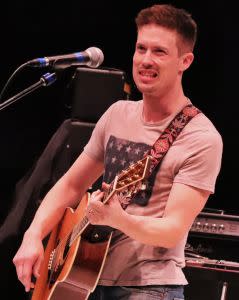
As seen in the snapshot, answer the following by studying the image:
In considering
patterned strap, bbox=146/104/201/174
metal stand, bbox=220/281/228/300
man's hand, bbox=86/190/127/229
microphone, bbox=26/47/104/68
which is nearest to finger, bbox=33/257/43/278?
man's hand, bbox=86/190/127/229

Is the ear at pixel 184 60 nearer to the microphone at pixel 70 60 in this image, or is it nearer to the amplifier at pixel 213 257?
the microphone at pixel 70 60

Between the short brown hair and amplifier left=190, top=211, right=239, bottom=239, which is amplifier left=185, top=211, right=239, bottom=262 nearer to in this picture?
amplifier left=190, top=211, right=239, bottom=239

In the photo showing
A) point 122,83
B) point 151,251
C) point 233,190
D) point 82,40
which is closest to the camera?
point 151,251

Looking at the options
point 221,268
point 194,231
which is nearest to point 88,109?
point 194,231

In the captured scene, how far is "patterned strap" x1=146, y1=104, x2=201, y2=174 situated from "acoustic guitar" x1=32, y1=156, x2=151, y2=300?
19cm

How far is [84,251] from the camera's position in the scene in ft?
8.30

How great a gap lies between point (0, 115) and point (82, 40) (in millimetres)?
913

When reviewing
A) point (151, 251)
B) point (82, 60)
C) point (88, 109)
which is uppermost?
point (82, 60)

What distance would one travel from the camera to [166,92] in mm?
2670

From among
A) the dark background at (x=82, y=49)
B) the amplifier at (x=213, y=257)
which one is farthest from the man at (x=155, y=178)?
the dark background at (x=82, y=49)

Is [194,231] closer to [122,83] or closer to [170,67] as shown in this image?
[122,83]

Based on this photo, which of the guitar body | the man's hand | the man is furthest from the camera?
the guitar body

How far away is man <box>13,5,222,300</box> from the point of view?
2406 mm

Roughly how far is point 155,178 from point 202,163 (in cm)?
19
